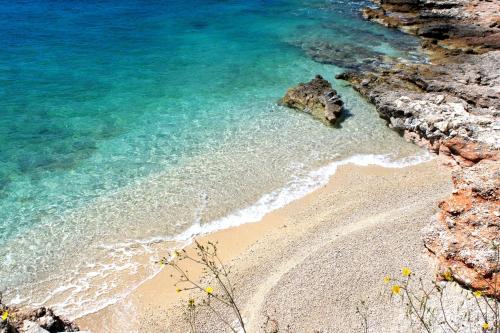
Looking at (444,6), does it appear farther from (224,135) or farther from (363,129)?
(224,135)

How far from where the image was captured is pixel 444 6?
123 feet

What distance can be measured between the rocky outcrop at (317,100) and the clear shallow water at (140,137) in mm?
623

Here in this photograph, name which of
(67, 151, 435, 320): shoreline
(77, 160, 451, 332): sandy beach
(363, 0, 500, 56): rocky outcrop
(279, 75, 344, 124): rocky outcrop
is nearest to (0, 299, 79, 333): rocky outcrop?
(77, 160, 451, 332): sandy beach

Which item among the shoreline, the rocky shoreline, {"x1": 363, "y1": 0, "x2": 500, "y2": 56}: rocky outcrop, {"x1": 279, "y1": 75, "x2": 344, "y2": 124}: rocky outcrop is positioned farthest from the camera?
{"x1": 363, "y1": 0, "x2": 500, "y2": 56}: rocky outcrop

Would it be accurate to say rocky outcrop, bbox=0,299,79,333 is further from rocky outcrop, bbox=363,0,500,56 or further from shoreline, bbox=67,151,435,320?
rocky outcrop, bbox=363,0,500,56

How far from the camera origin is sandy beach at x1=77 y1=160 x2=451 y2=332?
9725 mm

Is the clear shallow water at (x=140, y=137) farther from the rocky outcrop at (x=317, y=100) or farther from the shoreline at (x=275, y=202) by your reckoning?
the rocky outcrop at (x=317, y=100)

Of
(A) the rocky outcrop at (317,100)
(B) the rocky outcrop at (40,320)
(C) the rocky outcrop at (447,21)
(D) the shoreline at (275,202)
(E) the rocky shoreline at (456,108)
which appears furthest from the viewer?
(C) the rocky outcrop at (447,21)

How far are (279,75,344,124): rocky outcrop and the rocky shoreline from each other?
2.19 meters

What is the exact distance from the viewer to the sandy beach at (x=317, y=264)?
9.73 meters

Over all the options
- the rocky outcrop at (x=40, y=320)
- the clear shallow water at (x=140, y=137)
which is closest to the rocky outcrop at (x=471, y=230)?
the clear shallow water at (x=140, y=137)

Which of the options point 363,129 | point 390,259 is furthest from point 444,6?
point 390,259

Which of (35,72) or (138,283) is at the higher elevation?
(35,72)

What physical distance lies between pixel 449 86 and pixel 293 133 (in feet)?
28.9
